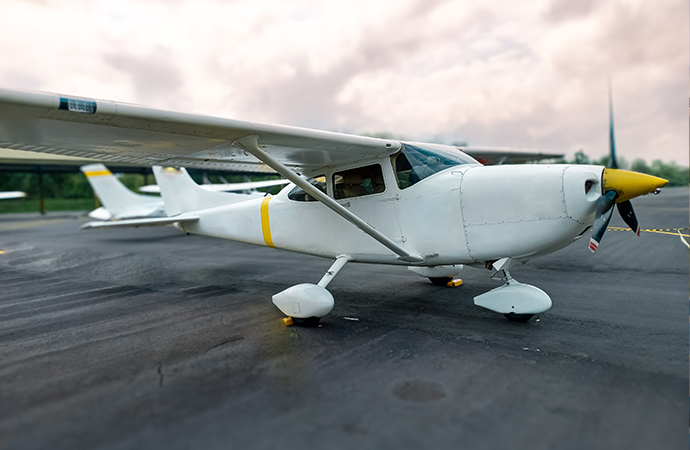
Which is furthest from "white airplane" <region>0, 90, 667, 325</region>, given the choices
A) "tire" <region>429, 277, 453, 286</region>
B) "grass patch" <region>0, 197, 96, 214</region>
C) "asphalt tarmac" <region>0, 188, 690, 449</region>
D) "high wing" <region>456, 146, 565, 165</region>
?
"grass patch" <region>0, 197, 96, 214</region>

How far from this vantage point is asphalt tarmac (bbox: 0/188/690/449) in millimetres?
2359

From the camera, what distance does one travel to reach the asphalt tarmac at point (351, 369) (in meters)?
2.36

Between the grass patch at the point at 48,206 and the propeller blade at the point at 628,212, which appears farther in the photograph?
the grass patch at the point at 48,206

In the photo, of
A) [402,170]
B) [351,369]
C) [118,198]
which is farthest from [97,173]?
[351,369]

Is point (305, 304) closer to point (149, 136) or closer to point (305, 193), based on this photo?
point (305, 193)

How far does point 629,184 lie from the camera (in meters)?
3.67

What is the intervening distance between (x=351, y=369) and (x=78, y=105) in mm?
3092

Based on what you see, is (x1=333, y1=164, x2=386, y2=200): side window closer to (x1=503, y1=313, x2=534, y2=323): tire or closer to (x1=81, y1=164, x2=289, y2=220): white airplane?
(x1=503, y1=313, x2=534, y2=323): tire

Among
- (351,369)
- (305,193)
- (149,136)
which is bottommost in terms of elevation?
(351,369)

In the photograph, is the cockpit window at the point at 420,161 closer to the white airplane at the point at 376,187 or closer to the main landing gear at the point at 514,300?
the white airplane at the point at 376,187

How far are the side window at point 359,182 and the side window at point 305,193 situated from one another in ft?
0.70

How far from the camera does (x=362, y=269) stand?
8.05 metres

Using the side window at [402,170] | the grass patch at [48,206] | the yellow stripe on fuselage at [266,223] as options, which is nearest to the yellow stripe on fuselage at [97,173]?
the yellow stripe on fuselage at [266,223]

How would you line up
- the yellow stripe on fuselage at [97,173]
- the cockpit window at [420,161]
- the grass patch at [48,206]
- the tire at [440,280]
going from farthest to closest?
the grass patch at [48,206] → the yellow stripe on fuselage at [97,173] → the tire at [440,280] → the cockpit window at [420,161]
